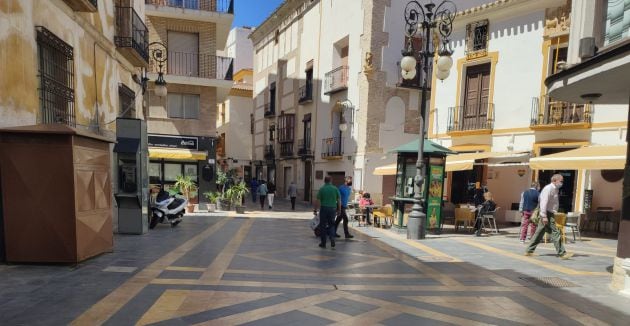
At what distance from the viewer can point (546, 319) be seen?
15.2ft

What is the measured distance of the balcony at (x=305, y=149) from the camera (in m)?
24.3

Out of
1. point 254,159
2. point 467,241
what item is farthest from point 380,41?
point 254,159

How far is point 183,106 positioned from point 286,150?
1060 cm

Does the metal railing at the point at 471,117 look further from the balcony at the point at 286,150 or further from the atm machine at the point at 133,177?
the balcony at the point at 286,150

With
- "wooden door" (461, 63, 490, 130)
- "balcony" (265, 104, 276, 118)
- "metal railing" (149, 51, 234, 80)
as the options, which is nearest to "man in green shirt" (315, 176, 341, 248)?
"wooden door" (461, 63, 490, 130)

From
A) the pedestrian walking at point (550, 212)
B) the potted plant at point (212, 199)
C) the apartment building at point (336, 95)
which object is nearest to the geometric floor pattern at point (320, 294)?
the pedestrian walking at point (550, 212)

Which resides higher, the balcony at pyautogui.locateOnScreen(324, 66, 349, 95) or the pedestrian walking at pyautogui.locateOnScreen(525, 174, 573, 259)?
the balcony at pyautogui.locateOnScreen(324, 66, 349, 95)

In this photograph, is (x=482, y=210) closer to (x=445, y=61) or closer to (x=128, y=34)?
(x=445, y=61)

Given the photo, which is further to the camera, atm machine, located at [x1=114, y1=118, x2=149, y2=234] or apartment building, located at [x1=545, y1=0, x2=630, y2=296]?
atm machine, located at [x1=114, y1=118, x2=149, y2=234]

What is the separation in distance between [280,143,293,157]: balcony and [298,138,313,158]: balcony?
1681 mm

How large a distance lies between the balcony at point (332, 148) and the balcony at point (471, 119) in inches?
259

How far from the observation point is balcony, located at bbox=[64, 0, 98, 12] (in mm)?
7945

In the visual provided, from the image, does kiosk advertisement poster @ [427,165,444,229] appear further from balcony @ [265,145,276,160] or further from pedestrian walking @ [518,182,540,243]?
balcony @ [265,145,276,160]

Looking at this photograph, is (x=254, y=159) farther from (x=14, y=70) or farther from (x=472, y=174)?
(x=14, y=70)
